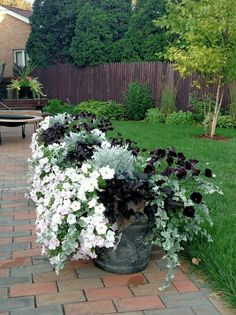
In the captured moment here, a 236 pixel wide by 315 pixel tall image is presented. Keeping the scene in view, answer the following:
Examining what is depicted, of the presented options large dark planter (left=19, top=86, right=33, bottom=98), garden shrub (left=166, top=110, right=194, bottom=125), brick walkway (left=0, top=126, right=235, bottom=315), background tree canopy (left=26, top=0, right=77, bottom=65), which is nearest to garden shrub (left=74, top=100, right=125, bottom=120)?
large dark planter (left=19, top=86, right=33, bottom=98)

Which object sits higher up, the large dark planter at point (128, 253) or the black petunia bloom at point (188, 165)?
the black petunia bloom at point (188, 165)

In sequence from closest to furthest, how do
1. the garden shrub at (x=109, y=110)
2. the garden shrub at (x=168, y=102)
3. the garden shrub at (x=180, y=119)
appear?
the garden shrub at (x=180, y=119) → the garden shrub at (x=168, y=102) → the garden shrub at (x=109, y=110)

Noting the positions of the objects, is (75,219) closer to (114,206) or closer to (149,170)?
(114,206)

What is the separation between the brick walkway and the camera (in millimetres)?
2520

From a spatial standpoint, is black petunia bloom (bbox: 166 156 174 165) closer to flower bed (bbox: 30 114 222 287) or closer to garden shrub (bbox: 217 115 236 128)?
flower bed (bbox: 30 114 222 287)

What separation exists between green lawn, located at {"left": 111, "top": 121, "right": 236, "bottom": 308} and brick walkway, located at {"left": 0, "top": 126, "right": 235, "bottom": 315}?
0.15m

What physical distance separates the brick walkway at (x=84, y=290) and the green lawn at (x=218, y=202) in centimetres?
15

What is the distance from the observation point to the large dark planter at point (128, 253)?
2938 mm

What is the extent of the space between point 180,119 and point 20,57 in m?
14.8

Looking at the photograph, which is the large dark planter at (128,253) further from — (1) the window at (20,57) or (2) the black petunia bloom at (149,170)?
(1) the window at (20,57)

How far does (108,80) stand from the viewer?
18.0 meters

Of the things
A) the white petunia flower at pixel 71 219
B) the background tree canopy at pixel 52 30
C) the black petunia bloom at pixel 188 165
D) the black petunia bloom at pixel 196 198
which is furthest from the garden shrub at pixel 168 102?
the white petunia flower at pixel 71 219

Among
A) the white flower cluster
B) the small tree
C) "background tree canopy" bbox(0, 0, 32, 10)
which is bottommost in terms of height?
the white flower cluster

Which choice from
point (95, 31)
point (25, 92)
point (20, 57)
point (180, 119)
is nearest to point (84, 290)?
point (180, 119)
